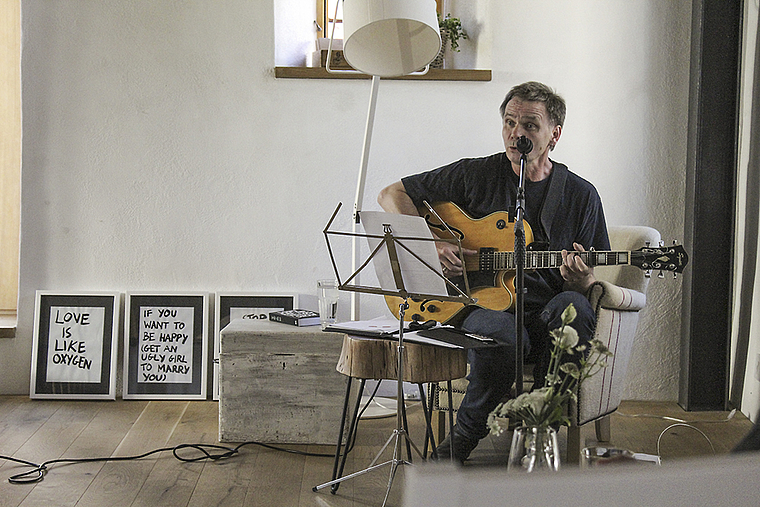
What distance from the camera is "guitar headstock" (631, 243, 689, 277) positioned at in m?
Result: 2.40

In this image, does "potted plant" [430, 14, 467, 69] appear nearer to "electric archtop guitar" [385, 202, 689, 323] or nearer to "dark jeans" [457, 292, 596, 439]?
"electric archtop guitar" [385, 202, 689, 323]

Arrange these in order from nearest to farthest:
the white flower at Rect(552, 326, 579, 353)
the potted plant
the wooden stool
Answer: the white flower at Rect(552, 326, 579, 353), the wooden stool, the potted plant

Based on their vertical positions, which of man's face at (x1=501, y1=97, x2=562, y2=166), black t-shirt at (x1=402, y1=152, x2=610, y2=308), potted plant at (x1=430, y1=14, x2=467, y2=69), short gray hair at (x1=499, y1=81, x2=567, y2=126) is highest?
potted plant at (x1=430, y1=14, x2=467, y2=69)

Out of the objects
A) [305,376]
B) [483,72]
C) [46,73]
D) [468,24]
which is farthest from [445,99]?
[46,73]

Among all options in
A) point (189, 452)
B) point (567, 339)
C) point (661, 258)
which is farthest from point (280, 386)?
point (567, 339)

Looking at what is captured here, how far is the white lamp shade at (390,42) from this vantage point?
2.42 metres

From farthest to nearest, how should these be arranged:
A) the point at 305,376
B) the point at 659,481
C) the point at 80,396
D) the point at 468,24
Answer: the point at 468,24 < the point at 80,396 < the point at 305,376 < the point at 659,481

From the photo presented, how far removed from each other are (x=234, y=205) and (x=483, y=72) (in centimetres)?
133

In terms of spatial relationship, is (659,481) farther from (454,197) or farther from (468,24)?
(468,24)

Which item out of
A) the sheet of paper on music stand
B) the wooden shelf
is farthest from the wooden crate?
the wooden shelf

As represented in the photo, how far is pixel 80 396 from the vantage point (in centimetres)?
328

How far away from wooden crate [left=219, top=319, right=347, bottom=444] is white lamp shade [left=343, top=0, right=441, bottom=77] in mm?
1003

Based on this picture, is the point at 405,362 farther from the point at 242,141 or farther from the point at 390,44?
the point at 242,141

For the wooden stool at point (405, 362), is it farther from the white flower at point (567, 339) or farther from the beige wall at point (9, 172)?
the beige wall at point (9, 172)
